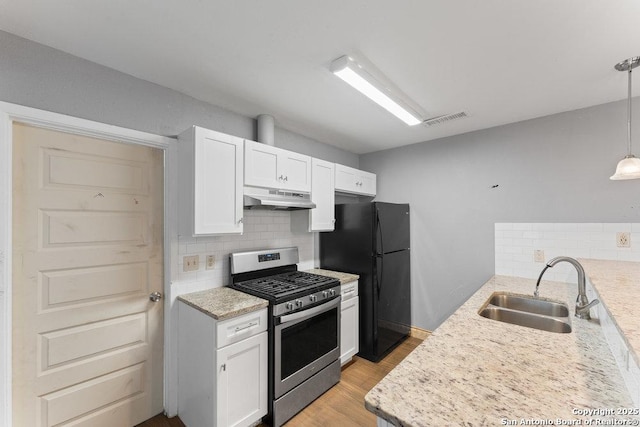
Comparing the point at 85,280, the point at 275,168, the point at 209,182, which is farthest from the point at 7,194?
the point at 275,168

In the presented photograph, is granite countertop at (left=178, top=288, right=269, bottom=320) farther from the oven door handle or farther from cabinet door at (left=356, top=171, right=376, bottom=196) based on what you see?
cabinet door at (left=356, top=171, right=376, bottom=196)

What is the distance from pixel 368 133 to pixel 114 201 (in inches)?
97.3

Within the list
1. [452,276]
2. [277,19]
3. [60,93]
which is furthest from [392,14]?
[452,276]

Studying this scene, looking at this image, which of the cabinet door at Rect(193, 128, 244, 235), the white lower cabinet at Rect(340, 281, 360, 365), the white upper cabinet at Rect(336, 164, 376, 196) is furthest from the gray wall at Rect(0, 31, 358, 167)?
the white lower cabinet at Rect(340, 281, 360, 365)

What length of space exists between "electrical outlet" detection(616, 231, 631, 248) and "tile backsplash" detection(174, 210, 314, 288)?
9.14ft

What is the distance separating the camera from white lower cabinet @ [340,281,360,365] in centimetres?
266

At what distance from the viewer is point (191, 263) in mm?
Result: 2139

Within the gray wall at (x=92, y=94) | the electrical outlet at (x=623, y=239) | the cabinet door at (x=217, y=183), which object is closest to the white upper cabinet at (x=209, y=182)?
the cabinet door at (x=217, y=183)

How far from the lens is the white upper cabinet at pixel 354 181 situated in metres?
3.14

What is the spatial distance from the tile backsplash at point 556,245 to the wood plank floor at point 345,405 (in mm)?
1633

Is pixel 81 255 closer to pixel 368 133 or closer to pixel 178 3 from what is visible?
pixel 178 3

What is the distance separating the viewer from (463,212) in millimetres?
3107

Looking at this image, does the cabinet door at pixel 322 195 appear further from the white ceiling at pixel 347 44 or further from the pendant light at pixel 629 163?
the pendant light at pixel 629 163

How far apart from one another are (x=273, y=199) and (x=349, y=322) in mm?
1496
